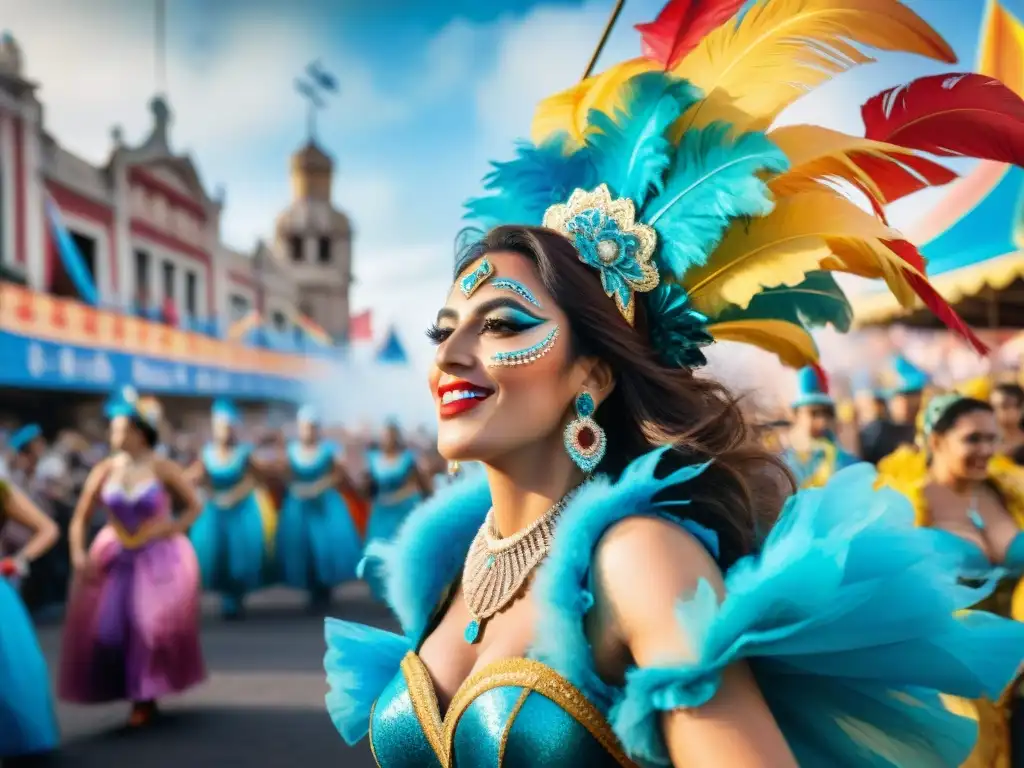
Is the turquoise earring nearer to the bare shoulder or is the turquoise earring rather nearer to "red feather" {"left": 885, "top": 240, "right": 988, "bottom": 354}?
the bare shoulder

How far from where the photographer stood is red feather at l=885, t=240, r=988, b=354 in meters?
1.79

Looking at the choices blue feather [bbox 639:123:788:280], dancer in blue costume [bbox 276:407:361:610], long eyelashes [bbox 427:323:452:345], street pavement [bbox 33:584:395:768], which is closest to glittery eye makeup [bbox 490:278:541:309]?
long eyelashes [bbox 427:323:452:345]

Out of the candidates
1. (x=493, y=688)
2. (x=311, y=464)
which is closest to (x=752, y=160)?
(x=493, y=688)

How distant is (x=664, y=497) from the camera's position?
5.68ft

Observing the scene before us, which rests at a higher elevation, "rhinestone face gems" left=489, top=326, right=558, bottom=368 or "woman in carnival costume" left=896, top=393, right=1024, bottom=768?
"rhinestone face gems" left=489, top=326, right=558, bottom=368

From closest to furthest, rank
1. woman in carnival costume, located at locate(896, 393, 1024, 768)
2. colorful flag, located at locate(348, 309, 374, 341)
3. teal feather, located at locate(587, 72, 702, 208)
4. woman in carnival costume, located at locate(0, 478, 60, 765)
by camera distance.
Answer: teal feather, located at locate(587, 72, 702, 208)
woman in carnival costume, located at locate(896, 393, 1024, 768)
woman in carnival costume, located at locate(0, 478, 60, 765)
colorful flag, located at locate(348, 309, 374, 341)

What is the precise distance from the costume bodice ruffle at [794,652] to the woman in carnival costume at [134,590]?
15.8 ft

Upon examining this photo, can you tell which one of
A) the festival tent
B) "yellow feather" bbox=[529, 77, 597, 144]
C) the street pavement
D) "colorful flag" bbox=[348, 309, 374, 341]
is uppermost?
"colorful flag" bbox=[348, 309, 374, 341]

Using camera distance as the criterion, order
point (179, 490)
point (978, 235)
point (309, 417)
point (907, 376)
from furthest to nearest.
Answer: point (309, 417) → point (907, 376) → point (978, 235) → point (179, 490)

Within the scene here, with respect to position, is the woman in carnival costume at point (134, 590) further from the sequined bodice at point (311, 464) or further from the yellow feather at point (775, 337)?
the yellow feather at point (775, 337)

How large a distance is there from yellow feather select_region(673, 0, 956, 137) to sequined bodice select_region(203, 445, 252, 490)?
31.0 ft

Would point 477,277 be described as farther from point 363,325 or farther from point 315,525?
point 363,325

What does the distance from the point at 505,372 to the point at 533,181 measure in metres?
0.51

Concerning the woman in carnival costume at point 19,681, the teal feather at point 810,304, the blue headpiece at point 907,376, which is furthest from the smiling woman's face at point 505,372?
the blue headpiece at point 907,376
